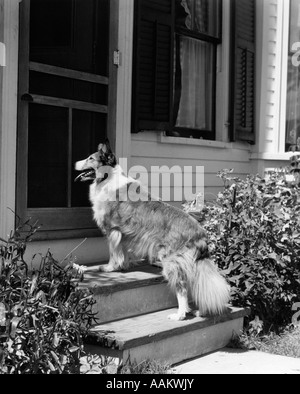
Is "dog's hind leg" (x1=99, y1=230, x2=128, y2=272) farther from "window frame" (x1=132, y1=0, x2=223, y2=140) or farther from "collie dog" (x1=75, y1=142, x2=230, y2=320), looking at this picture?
"window frame" (x1=132, y1=0, x2=223, y2=140)

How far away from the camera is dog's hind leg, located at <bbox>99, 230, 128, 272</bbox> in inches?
217

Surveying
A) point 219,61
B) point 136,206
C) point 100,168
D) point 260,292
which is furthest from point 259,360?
point 219,61

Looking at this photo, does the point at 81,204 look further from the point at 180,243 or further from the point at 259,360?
the point at 259,360

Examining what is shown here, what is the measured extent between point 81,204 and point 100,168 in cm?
75

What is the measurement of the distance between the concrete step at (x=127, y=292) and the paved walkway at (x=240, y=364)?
0.60 m

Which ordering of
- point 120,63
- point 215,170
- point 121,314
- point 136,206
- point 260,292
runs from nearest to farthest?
point 121,314 < point 136,206 < point 260,292 < point 120,63 < point 215,170

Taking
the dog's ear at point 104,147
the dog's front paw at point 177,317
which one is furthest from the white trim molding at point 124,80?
the dog's front paw at point 177,317

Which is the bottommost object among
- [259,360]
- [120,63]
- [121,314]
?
[259,360]

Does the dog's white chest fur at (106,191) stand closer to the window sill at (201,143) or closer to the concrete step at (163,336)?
the concrete step at (163,336)

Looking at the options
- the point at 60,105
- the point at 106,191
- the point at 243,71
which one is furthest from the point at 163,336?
the point at 243,71

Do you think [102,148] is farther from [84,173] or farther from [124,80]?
[124,80]

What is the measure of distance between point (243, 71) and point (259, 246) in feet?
9.83

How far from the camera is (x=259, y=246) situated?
5.96 metres
